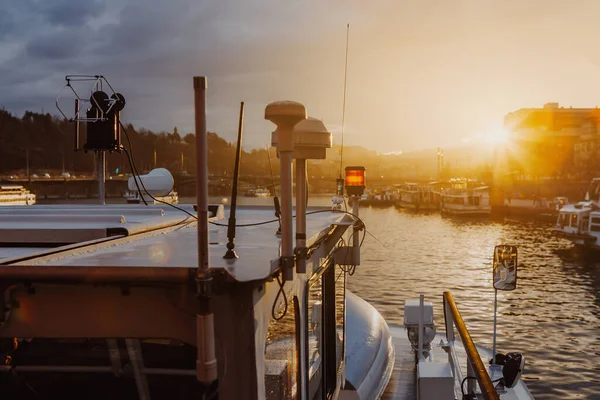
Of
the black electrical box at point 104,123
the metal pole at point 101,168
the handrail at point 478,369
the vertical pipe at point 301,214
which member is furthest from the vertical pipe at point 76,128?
the handrail at point 478,369

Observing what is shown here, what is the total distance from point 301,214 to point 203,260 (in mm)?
1178

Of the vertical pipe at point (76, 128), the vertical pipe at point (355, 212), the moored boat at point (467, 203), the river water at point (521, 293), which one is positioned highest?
the vertical pipe at point (76, 128)

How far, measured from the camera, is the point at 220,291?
3.19m

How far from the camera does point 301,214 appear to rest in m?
4.06

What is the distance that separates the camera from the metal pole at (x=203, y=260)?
2854 millimetres

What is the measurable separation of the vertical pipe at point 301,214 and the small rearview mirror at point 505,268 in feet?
17.2

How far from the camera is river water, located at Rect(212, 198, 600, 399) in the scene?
22562 mm

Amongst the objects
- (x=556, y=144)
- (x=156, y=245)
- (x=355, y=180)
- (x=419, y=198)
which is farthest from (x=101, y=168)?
(x=556, y=144)

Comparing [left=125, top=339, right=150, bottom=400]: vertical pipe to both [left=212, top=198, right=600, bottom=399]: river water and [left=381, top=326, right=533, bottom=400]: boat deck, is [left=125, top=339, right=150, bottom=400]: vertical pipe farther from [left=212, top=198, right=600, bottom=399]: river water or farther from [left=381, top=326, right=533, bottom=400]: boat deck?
[left=212, top=198, right=600, bottom=399]: river water

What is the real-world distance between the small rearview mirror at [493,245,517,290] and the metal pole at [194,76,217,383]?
254 inches

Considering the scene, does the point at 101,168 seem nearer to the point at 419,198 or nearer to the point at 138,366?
the point at 138,366

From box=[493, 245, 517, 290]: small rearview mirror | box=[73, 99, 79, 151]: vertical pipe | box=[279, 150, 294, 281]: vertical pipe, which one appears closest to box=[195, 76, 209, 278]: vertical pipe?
box=[279, 150, 294, 281]: vertical pipe

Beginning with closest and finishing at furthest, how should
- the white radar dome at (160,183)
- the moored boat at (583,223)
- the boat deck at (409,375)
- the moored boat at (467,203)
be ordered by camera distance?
the boat deck at (409,375)
the white radar dome at (160,183)
the moored boat at (583,223)
the moored boat at (467,203)

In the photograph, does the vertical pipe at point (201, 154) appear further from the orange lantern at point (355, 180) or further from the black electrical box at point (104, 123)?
the black electrical box at point (104, 123)
